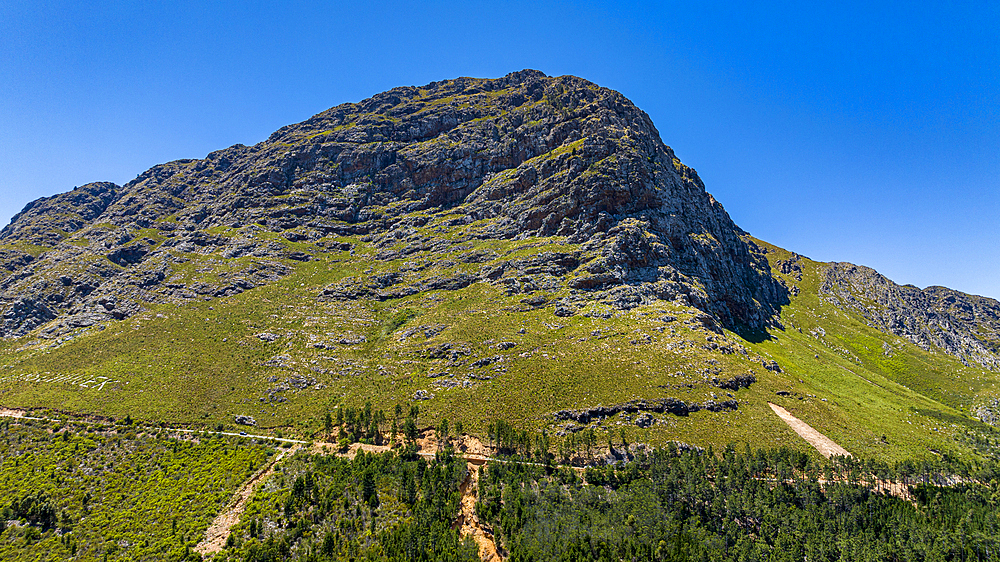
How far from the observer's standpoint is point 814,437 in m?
94.4

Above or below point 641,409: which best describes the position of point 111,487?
below

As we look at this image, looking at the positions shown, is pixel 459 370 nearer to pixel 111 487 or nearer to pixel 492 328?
pixel 492 328

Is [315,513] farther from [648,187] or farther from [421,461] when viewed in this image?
[648,187]

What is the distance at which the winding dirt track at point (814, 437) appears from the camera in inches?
3617

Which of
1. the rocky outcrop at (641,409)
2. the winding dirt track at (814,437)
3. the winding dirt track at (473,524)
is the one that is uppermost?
the rocky outcrop at (641,409)

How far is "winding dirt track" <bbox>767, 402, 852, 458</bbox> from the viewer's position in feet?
301

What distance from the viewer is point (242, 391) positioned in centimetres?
10688

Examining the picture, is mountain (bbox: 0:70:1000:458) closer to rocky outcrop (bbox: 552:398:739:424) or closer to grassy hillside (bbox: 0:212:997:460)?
rocky outcrop (bbox: 552:398:739:424)

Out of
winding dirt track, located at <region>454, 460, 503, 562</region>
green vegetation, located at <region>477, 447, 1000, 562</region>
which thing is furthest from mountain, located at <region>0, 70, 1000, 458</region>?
winding dirt track, located at <region>454, 460, 503, 562</region>

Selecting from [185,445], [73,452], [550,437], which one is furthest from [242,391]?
[550,437]

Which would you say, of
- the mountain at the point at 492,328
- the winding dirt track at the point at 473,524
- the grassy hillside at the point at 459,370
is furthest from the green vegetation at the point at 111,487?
the winding dirt track at the point at 473,524

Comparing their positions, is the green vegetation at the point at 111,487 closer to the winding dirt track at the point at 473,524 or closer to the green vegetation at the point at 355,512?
the green vegetation at the point at 355,512

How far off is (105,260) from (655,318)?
233715 mm

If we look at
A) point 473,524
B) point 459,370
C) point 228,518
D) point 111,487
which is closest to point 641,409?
point 473,524
